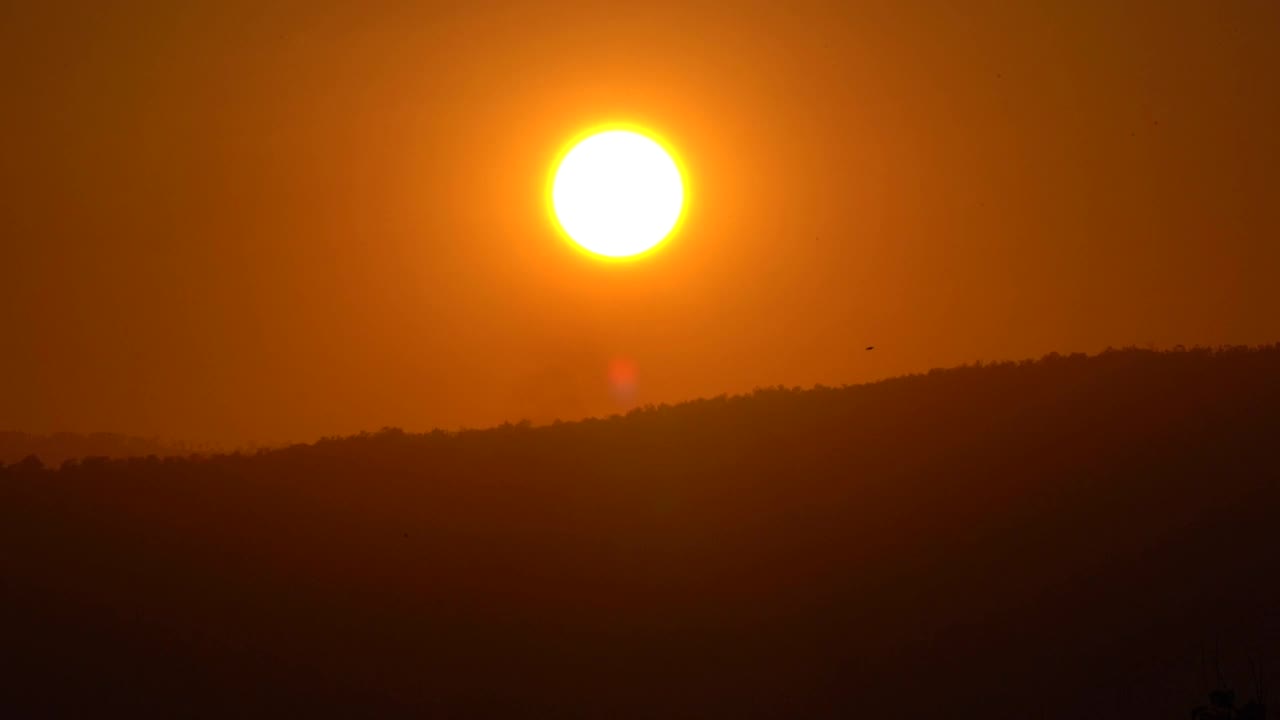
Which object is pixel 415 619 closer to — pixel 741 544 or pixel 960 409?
pixel 741 544

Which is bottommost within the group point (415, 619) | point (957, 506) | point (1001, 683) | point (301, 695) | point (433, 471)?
point (1001, 683)

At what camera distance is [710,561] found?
10008 millimetres

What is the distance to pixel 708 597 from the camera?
9680 mm

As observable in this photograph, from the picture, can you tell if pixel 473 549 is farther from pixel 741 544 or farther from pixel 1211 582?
pixel 1211 582

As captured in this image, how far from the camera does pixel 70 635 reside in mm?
9391

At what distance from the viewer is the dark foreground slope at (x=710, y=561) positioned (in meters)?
8.59

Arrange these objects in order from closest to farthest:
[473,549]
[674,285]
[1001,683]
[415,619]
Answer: [1001,683] < [415,619] < [473,549] < [674,285]

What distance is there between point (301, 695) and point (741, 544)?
3.93 m

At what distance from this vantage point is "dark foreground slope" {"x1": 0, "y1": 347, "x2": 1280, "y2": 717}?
338 inches

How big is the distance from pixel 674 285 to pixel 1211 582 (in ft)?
24.7

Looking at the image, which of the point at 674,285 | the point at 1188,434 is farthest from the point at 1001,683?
the point at 674,285

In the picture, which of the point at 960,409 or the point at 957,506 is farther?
the point at 960,409

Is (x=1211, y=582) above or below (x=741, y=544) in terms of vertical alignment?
below

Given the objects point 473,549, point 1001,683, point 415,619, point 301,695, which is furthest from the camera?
point 473,549
